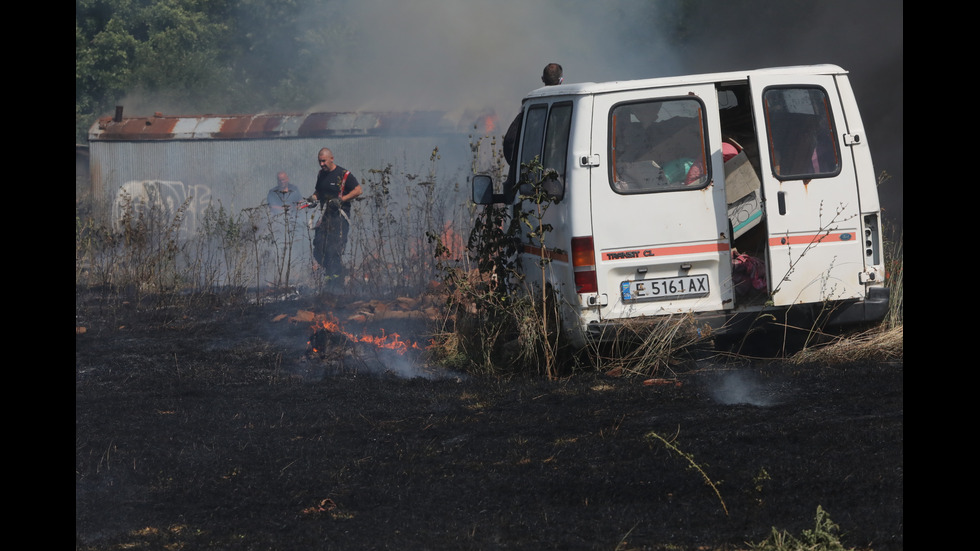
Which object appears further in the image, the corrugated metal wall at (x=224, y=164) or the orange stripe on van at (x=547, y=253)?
the corrugated metal wall at (x=224, y=164)

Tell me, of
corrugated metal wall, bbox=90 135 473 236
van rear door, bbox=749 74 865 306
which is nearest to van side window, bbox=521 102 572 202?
van rear door, bbox=749 74 865 306

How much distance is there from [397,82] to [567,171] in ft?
67.0

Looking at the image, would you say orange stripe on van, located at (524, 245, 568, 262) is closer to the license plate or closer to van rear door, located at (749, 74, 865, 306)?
the license plate

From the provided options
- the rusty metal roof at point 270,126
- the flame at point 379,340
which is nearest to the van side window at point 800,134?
the flame at point 379,340

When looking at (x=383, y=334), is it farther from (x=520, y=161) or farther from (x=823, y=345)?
(x=823, y=345)

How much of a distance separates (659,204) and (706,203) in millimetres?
299

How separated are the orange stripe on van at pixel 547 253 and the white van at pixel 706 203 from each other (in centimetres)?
5

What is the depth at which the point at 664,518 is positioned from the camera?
3.88m

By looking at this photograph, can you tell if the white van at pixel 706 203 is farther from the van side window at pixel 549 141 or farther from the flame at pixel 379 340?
the flame at pixel 379 340

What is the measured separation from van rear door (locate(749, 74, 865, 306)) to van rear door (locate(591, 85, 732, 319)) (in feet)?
1.04

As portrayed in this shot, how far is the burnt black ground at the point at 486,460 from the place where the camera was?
3871mm

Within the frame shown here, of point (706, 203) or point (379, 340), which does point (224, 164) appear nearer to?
point (379, 340)

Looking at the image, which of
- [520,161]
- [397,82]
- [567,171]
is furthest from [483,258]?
[397,82]

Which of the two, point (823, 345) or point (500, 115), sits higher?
point (500, 115)
